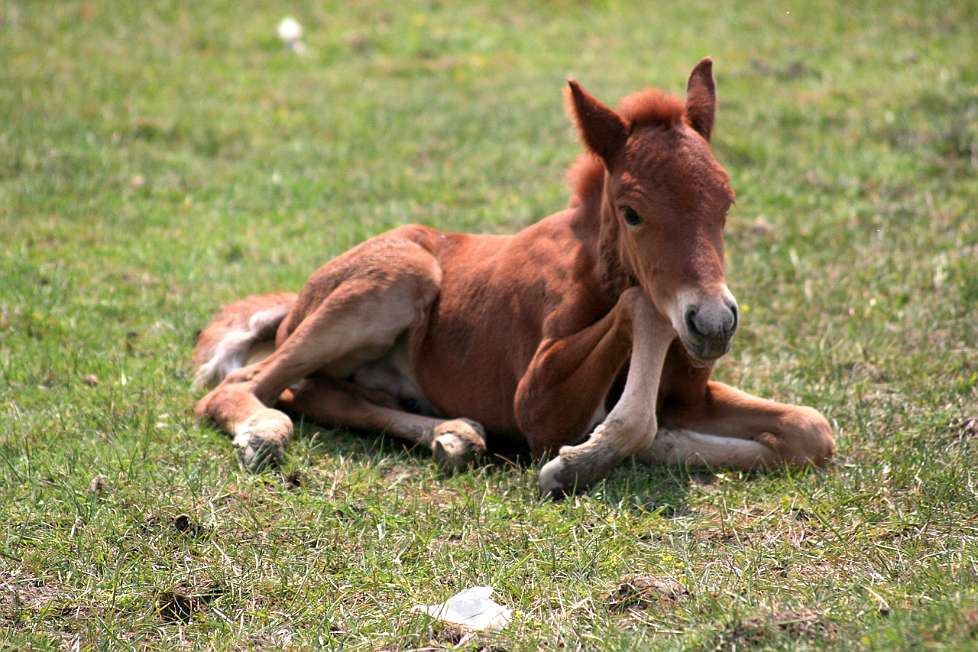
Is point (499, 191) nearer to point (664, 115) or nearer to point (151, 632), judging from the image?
point (664, 115)

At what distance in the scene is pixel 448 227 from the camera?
8.45 metres

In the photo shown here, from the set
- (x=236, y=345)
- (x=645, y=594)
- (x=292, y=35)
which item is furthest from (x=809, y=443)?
(x=292, y=35)

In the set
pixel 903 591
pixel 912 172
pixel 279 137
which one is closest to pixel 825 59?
pixel 912 172

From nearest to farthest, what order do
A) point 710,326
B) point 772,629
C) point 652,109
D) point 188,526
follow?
point 772,629 → point 710,326 → point 188,526 → point 652,109

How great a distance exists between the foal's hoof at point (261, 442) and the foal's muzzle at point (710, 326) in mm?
1917

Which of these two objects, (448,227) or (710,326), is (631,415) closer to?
(710,326)

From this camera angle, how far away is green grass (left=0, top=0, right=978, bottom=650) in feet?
12.4

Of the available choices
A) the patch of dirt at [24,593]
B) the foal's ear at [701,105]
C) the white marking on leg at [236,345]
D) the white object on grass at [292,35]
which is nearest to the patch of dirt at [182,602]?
the patch of dirt at [24,593]

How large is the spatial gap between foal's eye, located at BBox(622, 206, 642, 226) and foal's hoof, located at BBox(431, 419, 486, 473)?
4.08 feet

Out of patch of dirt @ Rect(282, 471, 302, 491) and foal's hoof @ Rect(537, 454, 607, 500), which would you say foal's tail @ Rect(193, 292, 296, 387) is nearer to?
patch of dirt @ Rect(282, 471, 302, 491)

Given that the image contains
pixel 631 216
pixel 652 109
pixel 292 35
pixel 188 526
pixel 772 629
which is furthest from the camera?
pixel 292 35

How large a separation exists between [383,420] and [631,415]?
1.54 meters

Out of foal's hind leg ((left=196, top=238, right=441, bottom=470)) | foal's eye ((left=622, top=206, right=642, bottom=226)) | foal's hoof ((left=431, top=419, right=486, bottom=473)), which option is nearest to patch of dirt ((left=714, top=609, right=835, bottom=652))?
foal's eye ((left=622, top=206, right=642, bottom=226))

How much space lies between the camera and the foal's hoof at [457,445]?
507cm
